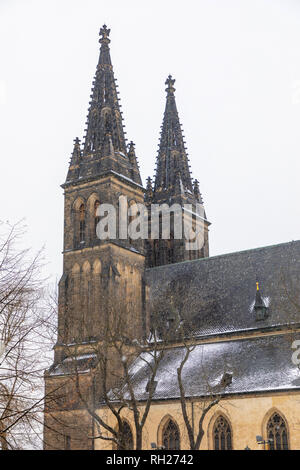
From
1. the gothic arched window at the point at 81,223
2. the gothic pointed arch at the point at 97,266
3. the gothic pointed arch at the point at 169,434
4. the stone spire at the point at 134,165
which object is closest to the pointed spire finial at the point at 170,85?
the stone spire at the point at 134,165

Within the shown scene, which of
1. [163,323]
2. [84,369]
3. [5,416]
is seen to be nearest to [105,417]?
[84,369]

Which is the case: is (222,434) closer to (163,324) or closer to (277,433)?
(277,433)

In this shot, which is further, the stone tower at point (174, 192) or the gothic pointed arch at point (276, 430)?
the stone tower at point (174, 192)

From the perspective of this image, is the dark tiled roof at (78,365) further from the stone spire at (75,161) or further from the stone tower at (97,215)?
the stone spire at (75,161)

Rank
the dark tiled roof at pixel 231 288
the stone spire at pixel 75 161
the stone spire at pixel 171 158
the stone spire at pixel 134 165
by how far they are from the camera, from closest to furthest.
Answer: the dark tiled roof at pixel 231 288 → the stone spire at pixel 75 161 → the stone spire at pixel 134 165 → the stone spire at pixel 171 158

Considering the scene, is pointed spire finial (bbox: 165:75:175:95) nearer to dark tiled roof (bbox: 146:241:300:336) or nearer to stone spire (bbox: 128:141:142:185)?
stone spire (bbox: 128:141:142:185)

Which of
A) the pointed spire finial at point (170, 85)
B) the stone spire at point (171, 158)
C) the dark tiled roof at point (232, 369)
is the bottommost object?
the dark tiled roof at point (232, 369)

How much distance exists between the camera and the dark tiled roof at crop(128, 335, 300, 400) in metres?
36.7

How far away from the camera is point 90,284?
1831 inches

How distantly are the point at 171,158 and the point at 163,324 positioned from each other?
67.2 ft

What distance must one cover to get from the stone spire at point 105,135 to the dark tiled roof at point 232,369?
13740 millimetres

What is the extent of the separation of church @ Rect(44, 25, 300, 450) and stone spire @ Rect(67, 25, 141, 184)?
0.33 ft

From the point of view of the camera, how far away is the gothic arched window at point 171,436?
126 feet

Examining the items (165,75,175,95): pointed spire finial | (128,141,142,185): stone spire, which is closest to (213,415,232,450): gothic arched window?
(128,141,142,185): stone spire
